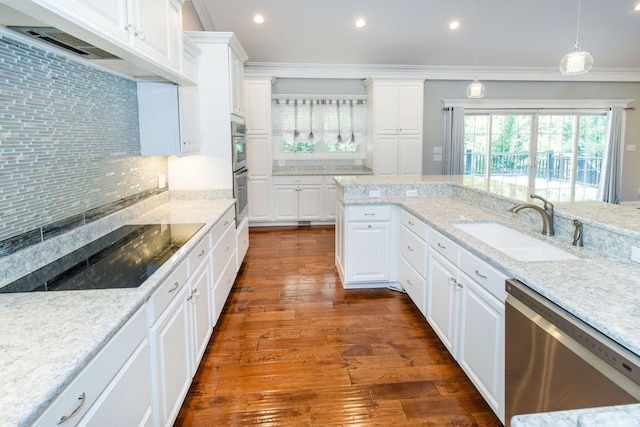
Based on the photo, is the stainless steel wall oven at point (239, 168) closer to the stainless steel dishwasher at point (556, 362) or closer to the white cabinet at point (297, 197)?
the white cabinet at point (297, 197)

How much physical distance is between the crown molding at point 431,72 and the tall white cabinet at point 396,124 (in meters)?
0.37

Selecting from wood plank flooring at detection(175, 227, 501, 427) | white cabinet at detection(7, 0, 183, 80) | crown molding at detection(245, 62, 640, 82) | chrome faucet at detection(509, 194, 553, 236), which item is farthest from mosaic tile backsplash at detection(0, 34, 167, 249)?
crown molding at detection(245, 62, 640, 82)

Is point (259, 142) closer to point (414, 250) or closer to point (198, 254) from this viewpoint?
point (414, 250)

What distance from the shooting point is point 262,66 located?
651 centimetres

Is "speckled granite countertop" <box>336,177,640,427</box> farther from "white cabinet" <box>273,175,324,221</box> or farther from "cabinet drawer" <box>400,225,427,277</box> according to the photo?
"white cabinet" <box>273,175,324,221</box>

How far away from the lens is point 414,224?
3135 millimetres

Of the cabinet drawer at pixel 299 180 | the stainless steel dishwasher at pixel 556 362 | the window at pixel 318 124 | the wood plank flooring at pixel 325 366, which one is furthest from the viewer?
the window at pixel 318 124

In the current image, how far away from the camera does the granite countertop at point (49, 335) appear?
0.87 m

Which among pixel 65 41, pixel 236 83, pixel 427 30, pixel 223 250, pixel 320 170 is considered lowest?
pixel 223 250

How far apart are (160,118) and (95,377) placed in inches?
88.6

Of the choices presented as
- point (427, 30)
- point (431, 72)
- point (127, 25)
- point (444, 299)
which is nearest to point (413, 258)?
point (444, 299)

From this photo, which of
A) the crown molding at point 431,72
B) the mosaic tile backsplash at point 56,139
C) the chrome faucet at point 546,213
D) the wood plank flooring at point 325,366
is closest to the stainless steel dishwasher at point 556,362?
the wood plank flooring at point 325,366

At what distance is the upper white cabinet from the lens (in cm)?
132

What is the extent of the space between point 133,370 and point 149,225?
138cm
